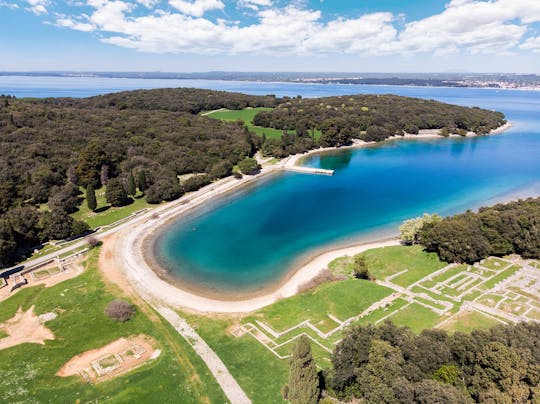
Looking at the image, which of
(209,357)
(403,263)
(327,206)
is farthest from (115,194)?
(403,263)

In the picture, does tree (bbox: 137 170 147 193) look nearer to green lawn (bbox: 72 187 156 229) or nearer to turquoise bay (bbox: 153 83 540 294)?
green lawn (bbox: 72 187 156 229)

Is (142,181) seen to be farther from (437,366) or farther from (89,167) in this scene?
(437,366)

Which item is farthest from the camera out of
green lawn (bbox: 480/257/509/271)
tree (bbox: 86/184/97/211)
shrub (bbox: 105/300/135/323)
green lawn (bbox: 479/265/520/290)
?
tree (bbox: 86/184/97/211)

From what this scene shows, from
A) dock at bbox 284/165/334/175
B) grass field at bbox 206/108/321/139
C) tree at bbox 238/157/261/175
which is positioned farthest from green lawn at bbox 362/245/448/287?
grass field at bbox 206/108/321/139

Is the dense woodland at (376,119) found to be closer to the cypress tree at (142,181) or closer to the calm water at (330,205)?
the calm water at (330,205)

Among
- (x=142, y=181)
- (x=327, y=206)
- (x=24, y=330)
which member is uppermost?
(x=142, y=181)
